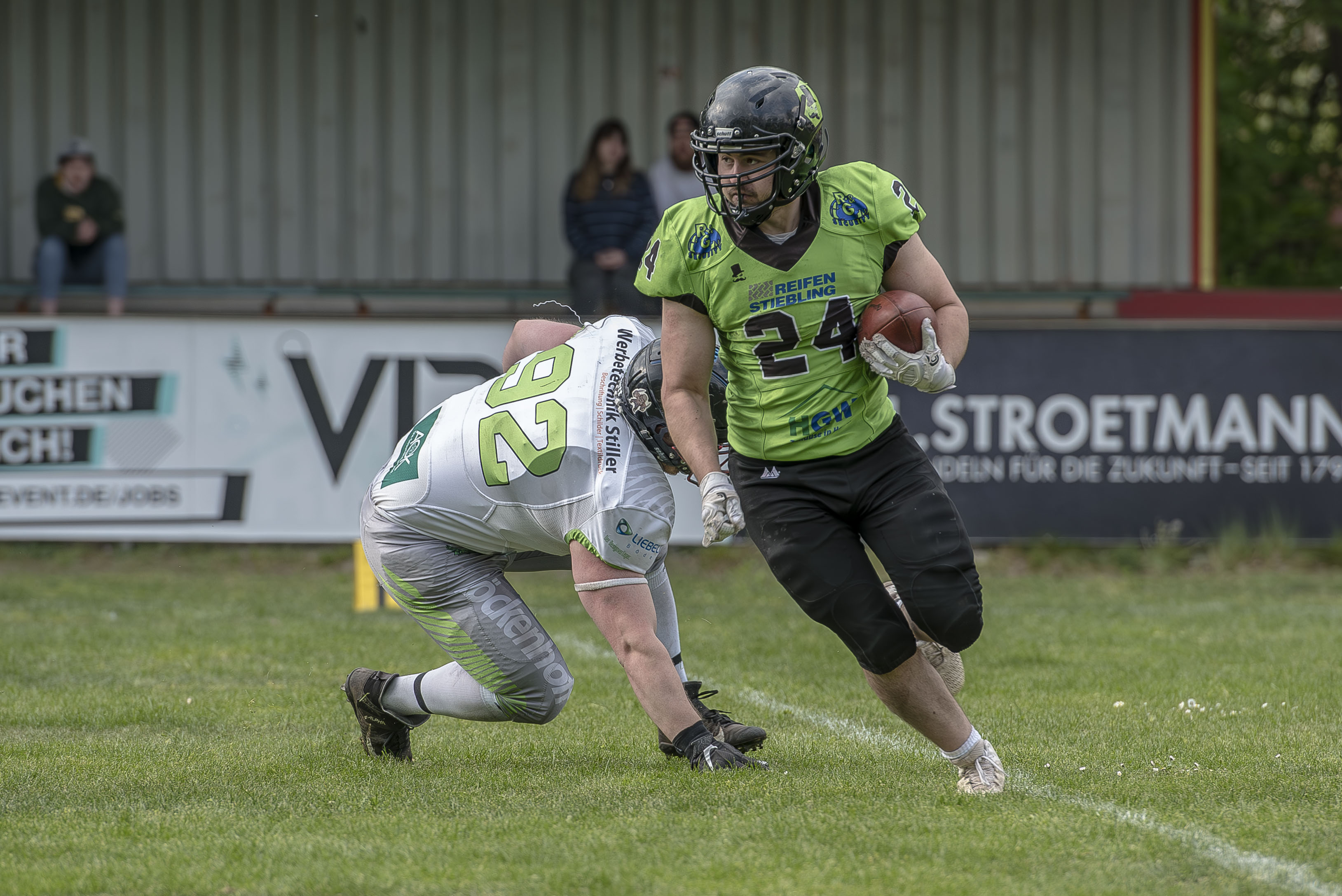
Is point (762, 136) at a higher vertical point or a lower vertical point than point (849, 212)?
higher

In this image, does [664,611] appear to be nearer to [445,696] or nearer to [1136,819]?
[445,696]

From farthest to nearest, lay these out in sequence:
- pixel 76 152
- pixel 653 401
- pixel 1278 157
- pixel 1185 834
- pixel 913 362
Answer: pixel 1278 157, pixel 76 152, pixel 653 401, pixel 913 362, pixel 1185 834

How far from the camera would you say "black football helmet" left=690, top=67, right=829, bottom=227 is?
432cm

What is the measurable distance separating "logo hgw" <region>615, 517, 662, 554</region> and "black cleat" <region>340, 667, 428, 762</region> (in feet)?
3.19

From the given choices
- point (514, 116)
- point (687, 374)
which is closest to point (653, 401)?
point (687, 374)

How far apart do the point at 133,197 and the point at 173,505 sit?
4.50 meters

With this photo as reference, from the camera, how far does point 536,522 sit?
4.84 metres

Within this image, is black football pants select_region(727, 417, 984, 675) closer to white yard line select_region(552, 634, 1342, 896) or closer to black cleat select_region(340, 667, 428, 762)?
white yard line select_region(552, 634, 1342, 896)

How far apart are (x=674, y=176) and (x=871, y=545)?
8.35m

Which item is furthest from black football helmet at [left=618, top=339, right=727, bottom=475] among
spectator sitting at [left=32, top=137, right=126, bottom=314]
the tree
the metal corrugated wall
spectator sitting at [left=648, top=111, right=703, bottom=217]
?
the tree

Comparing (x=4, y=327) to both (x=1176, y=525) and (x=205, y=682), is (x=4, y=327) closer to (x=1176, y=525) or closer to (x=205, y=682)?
(x=205, y=682)

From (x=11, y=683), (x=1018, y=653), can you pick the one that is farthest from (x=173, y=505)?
(x=1018, y=653)

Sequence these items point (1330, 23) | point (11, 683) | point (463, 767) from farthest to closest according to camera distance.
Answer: point (1330, 23), point (11, 683), point (463, 767)

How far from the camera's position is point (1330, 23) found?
16.7 meters
